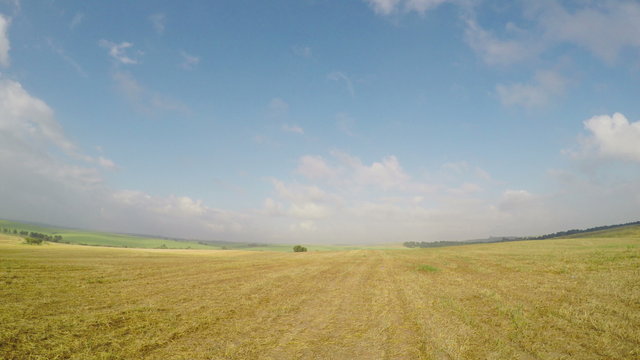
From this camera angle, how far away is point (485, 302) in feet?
43.7

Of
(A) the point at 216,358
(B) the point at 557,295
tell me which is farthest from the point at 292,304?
(B) the point at 557,295

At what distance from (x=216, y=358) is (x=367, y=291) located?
11701 millimetres

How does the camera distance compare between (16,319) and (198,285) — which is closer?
(16,319)

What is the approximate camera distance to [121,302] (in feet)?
42.8

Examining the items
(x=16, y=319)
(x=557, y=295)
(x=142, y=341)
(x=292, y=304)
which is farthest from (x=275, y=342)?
(x=557, y=295)

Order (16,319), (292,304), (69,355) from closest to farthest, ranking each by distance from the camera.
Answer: (69,355) < (16,319) < (292,304)

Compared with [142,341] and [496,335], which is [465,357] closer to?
[496,335]

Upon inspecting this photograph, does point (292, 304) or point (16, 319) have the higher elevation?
point (16, 319)

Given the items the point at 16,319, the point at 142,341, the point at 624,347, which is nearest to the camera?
the point at 624,347

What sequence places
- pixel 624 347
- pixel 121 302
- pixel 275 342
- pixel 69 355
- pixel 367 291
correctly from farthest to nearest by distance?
pixel 367 291 → pixel 121 302 → pixel 275 342 → pixel 624 347 → pixel 69 355

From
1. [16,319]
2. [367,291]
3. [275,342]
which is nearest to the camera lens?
[275,342]

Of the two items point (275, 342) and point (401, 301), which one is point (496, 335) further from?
point (275, 342)

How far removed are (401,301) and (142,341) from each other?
36.8ft

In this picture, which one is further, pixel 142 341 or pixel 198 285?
pixel 198 285
